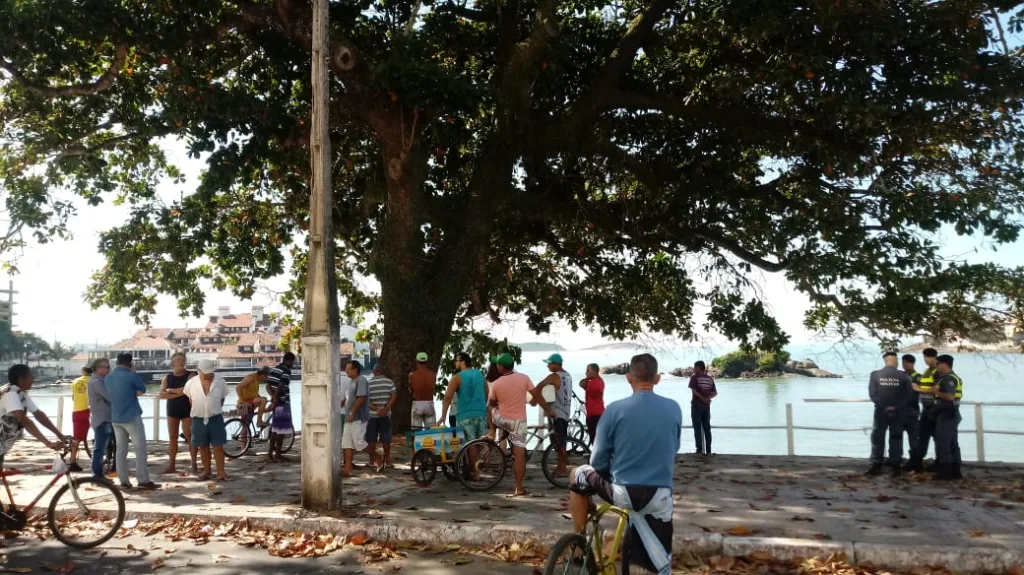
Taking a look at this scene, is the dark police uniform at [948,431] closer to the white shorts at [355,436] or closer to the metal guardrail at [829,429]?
the metal guardrail at [829,429]

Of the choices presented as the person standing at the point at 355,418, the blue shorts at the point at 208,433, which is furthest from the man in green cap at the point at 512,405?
the blue shorts at the point at 208,433

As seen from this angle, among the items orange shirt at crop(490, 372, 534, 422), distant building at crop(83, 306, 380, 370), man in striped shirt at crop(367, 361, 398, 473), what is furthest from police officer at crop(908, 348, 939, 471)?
distant building at crop(83, 306, 380, 370)

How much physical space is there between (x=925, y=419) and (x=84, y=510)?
11143mm

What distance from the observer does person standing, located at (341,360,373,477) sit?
40.0 feet

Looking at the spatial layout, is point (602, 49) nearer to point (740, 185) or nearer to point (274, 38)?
point (740, 185)

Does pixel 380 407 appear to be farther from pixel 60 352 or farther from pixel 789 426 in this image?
pixel 60 352

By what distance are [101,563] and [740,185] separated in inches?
498

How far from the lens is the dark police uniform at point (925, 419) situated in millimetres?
11922

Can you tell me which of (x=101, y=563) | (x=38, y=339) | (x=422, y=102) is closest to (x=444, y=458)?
(x=101, y=563)

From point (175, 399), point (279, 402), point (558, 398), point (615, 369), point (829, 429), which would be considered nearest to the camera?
point (558, 398)

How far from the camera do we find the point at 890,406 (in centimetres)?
1183

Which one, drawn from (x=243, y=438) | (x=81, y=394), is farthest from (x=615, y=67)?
(x=81, y=394)

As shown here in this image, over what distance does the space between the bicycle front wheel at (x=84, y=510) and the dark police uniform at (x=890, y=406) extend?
9.93 m

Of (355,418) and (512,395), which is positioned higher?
(512,395)
